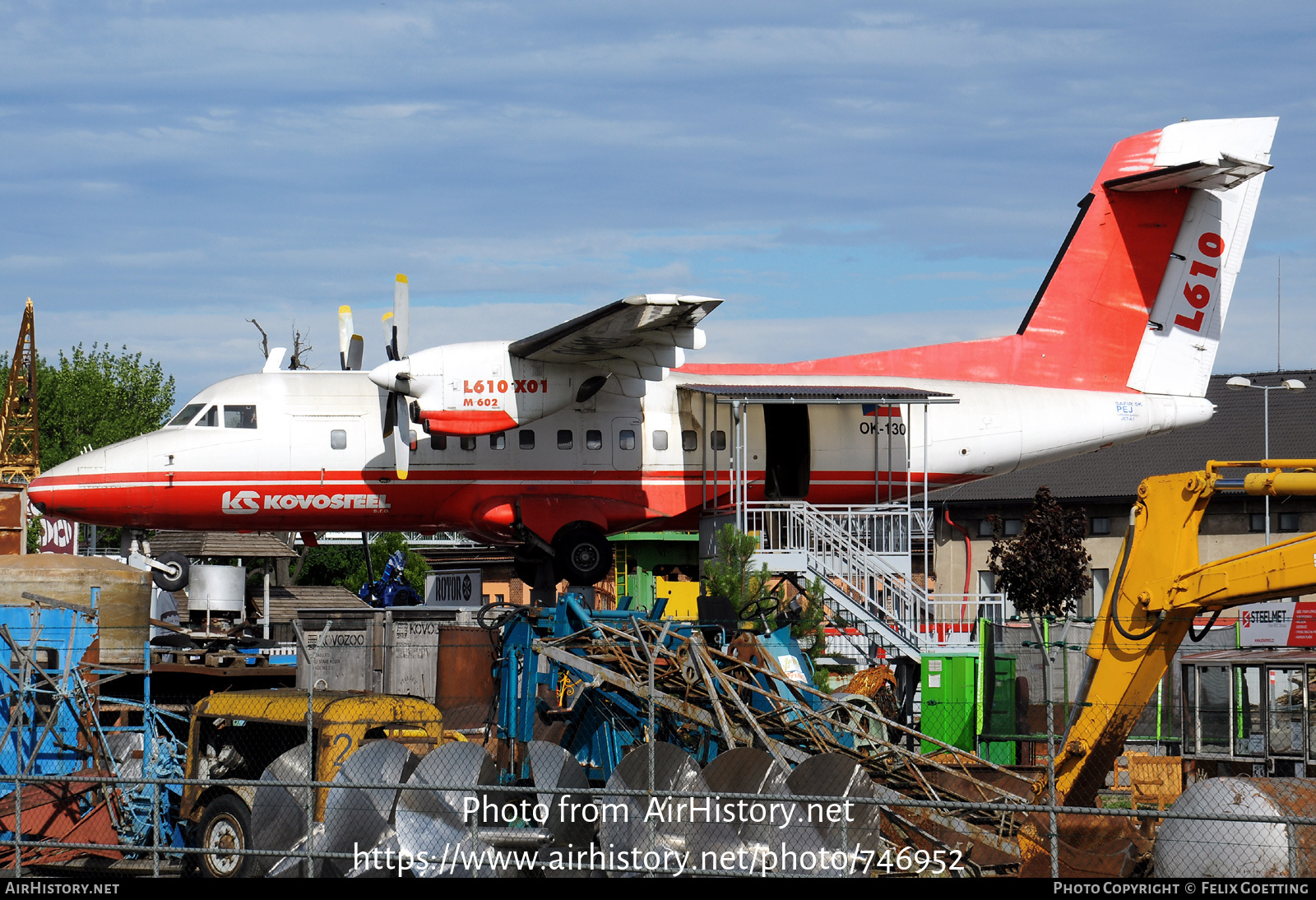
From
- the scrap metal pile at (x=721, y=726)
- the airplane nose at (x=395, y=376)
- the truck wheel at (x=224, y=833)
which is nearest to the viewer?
the scrap metal pile at (x=721, y=726)

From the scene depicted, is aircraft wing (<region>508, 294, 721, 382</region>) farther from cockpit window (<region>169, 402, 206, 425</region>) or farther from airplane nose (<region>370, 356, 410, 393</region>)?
cockpit window (<region>169, 402, 206, 425</region>)

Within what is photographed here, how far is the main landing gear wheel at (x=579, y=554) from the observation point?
69.3 feet

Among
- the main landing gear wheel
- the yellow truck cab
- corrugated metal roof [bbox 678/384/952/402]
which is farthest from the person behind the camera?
corrugated metal roof [bbox 678/384/952/402]

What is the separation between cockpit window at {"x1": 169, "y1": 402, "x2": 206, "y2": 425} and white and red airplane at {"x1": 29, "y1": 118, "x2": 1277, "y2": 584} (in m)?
0.05

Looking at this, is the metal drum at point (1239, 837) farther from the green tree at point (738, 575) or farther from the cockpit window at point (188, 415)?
the cockpit window at point (188, 415)

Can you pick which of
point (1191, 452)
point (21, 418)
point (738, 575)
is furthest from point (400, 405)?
point (21, 418)

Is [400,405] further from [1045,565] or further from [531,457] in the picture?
[1045,565]

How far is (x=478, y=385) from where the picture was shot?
1994cm

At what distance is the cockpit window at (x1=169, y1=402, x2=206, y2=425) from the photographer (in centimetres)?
2097

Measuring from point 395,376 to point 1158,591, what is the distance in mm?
12190

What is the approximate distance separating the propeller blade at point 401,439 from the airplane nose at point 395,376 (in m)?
1.05

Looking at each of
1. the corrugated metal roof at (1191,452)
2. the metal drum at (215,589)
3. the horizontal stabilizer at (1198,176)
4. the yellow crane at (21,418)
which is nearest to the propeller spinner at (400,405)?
the metal drum at (215,589)

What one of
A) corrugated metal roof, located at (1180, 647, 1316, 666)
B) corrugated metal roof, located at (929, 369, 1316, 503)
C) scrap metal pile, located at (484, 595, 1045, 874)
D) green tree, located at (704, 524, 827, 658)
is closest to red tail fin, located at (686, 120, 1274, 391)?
green tree, located at (704, 524, 827, 658)

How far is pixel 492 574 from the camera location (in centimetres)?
4028
